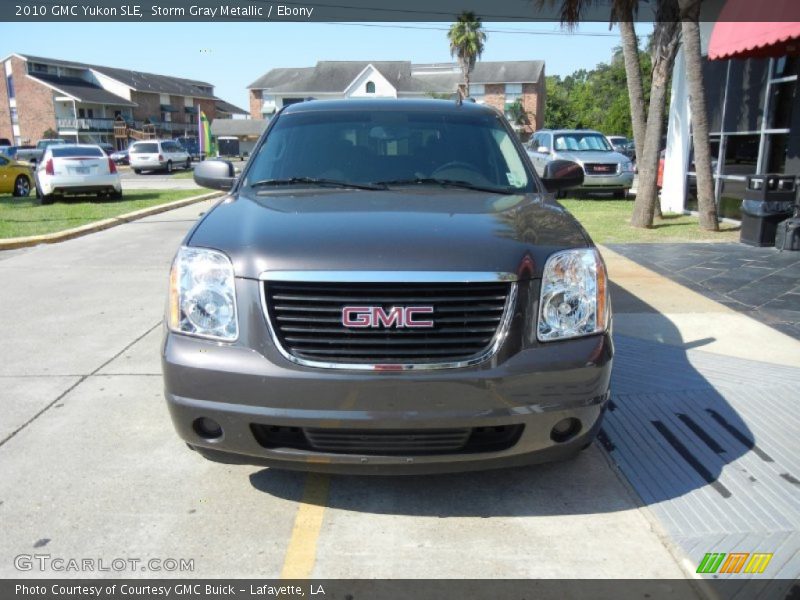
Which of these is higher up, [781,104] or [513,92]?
[513,92]

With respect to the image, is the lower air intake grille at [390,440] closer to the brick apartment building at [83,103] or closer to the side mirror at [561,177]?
the side mirror at [561,177]

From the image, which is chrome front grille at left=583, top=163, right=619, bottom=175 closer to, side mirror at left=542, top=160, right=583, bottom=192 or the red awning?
the red awning

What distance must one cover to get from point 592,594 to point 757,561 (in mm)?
715

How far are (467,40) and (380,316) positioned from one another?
53157 mm

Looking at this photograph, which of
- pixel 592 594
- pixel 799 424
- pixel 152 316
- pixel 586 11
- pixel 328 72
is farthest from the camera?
pixel 328 72

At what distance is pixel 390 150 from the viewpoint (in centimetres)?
412

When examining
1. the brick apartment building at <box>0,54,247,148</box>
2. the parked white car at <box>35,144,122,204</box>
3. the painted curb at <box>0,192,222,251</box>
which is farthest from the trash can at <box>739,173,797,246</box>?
the brick apartment building at <box>0,54,247,148</box>

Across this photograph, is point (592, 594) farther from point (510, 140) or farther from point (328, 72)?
point (328, 72)

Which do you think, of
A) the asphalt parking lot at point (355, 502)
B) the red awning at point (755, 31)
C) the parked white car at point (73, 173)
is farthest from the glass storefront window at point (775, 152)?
the parked white car at point (73, 173)

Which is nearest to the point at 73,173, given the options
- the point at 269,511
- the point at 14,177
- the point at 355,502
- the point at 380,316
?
the point at 14,177

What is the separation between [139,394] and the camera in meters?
4.39

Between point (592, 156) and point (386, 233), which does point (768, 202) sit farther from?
point (592, 156)

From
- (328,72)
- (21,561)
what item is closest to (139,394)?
(21,561)

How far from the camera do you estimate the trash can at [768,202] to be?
30.2 ft
